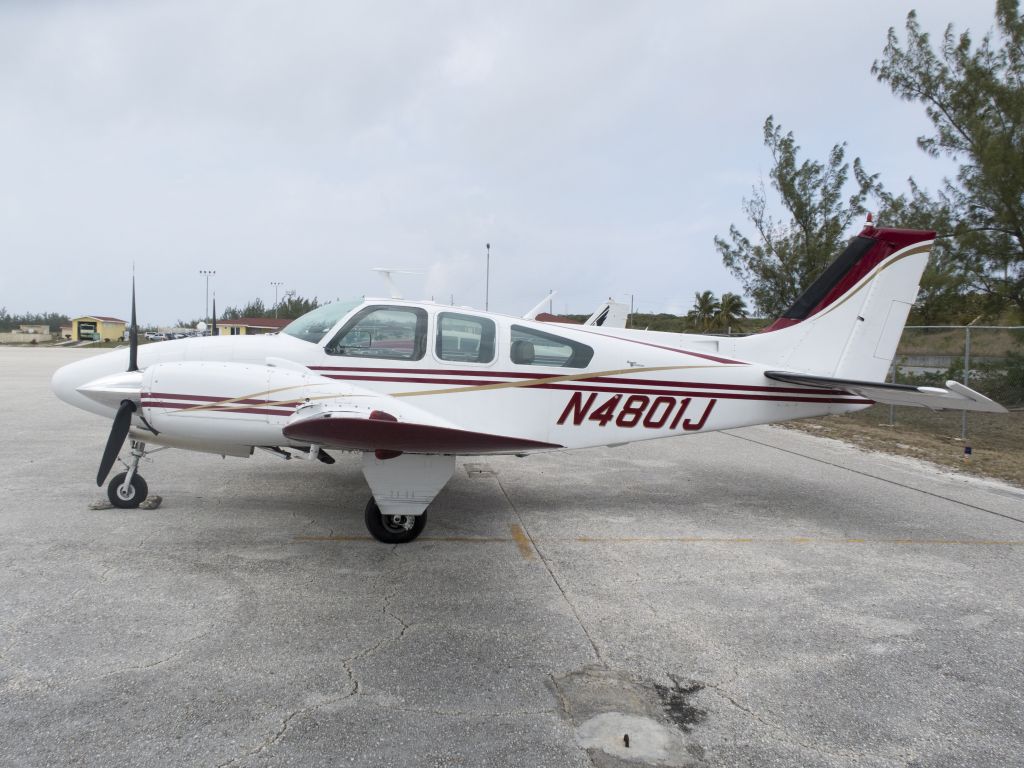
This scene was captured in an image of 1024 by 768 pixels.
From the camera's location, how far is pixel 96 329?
79.5 meters

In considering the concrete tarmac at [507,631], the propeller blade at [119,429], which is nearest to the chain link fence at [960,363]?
the concrete tarmac at [507,631]

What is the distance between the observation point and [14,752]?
246 centimetres

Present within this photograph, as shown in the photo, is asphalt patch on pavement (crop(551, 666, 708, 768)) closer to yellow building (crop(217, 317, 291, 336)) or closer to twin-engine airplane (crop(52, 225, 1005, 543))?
twin-engine airplane (crop(52, 225, 1005, 543))

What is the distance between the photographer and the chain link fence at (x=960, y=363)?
13.4 metres

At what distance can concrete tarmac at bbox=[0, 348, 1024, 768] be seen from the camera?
2648 mm

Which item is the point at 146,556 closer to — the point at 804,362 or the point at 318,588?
the point at 318,588

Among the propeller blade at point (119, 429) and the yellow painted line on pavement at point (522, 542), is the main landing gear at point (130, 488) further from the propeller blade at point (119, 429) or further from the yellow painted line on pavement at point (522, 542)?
the yellow painted line on pavement at point (522, 542)

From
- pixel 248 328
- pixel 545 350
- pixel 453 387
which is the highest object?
pixel 248 328

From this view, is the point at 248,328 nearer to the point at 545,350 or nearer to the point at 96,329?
the point at 545,350

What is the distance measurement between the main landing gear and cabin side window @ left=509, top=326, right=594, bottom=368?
3.72 metres

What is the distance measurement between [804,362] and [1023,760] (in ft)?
15.8

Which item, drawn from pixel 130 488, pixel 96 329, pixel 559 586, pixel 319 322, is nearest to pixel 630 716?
pixel 559 586

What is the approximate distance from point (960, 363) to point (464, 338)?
14.1m

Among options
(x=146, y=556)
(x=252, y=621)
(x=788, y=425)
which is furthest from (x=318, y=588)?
(x=788, y=425)
